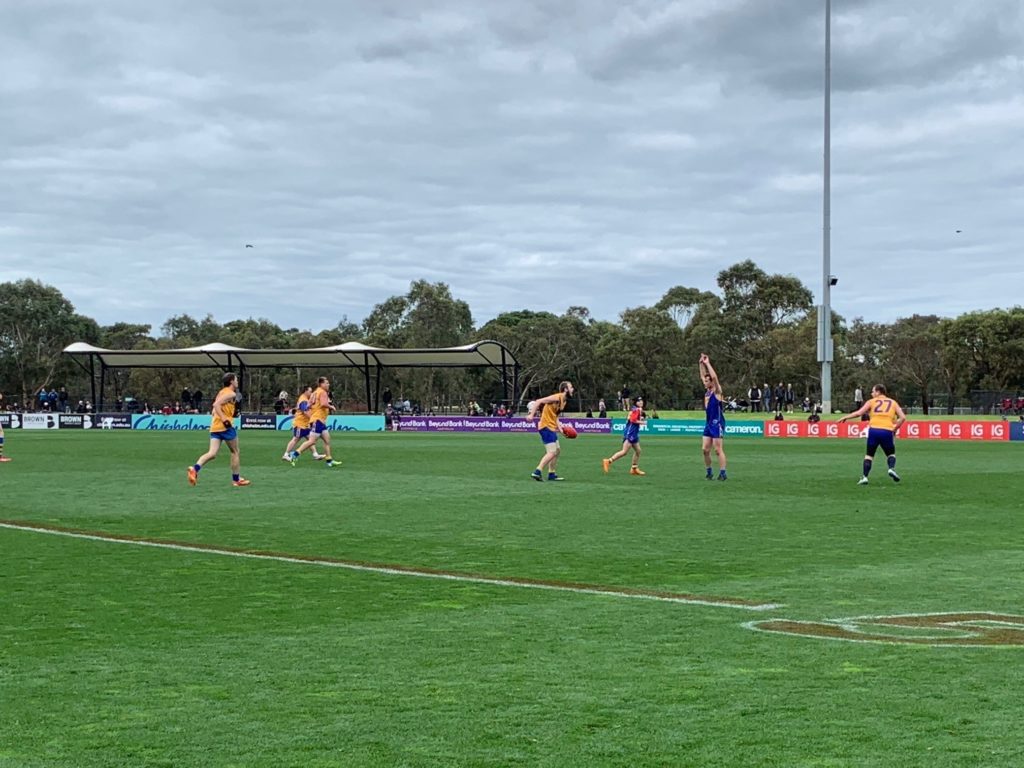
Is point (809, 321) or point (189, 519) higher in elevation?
point (809, 321)

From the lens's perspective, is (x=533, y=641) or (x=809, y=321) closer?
(x=533, y=641)

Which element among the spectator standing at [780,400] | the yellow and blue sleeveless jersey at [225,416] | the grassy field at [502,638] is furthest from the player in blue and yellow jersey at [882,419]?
the spectator standing at [780,400]

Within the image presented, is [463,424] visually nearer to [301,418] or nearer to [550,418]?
[301,418]

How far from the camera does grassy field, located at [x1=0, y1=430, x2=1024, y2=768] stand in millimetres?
5945

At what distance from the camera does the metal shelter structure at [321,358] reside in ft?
224

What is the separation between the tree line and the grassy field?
7649 centimetres

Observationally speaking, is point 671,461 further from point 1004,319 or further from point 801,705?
point 1004,319

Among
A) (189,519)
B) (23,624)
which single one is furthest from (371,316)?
(23,624)

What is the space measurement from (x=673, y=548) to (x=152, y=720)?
328 inches

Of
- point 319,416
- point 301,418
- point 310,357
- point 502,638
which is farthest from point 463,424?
point 502,638

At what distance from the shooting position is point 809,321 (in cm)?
10031

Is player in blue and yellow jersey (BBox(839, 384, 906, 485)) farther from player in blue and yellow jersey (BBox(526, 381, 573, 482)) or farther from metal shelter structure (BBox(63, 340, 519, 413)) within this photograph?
metal shelter structure (BBox(63, 340, 519, 413))

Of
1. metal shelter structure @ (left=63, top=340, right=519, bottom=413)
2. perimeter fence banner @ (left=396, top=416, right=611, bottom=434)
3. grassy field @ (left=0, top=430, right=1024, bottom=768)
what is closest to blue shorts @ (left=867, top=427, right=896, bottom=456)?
grassy field @ (left=0, top=430, right=1024, bottom=768)

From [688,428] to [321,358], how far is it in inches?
859
